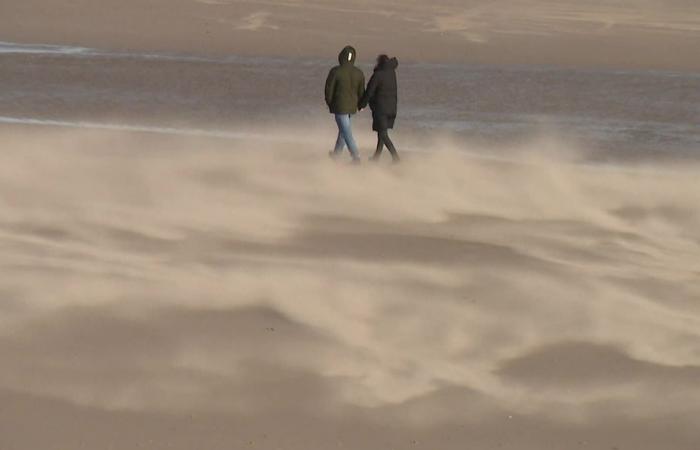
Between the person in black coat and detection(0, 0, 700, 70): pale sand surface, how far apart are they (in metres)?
10.9

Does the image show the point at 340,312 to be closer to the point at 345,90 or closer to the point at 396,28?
the point at 345,90

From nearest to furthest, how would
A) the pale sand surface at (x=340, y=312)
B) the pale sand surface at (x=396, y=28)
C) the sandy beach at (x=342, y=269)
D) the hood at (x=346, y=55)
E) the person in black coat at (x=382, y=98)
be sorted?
the pale sand surface at (x=340, y=312) → the sandy beach at (x=342, y=269) → the hood at (x=346, y=55) → the person in black coat at (x=382, y=98) → the pale sand surface at (x=396, y=28)

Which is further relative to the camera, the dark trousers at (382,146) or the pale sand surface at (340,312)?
the dark trousers at (382,146)

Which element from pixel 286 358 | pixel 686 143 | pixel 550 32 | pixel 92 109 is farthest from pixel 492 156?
pixel 550 32

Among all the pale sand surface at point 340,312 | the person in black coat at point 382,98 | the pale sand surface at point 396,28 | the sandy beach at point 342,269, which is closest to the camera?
the pale sand surface at point 340,312

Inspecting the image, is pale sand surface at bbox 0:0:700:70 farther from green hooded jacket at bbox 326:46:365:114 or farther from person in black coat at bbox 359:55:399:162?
green hooded jacket at bbox 326:46:365:114

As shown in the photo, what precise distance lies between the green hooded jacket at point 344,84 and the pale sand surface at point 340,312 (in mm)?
1708

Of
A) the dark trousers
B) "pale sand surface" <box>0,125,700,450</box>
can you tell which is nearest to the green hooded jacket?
the dark trousers

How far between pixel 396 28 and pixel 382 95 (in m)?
14.5

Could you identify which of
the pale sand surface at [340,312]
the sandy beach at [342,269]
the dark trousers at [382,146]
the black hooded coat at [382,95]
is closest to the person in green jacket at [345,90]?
the black hooded coat at [382,95]

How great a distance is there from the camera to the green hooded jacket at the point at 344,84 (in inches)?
706

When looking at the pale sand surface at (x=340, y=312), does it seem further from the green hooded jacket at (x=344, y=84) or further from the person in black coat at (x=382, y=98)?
the person in black coat at (x=382, y=98)

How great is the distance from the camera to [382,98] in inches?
715

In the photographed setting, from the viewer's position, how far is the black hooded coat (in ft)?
59.2
